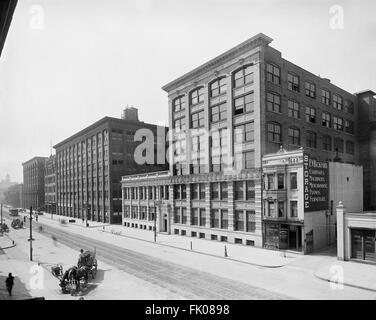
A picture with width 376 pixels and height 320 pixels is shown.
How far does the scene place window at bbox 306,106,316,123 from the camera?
42.2 meters

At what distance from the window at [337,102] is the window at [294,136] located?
13343 millimetres

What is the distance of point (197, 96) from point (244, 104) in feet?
33.3

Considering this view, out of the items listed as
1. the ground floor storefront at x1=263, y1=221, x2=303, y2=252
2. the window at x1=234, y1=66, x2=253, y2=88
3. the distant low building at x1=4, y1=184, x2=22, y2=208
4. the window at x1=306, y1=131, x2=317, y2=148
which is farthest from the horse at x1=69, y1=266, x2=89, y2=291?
the distant low building at x1=4, y1=184, x2=22, y2=208

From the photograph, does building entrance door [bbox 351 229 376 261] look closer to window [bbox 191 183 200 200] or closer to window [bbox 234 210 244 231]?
window [bbox 234 210 244 231]

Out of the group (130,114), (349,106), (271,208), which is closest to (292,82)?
(271,208)

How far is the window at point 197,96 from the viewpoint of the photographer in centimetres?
4431

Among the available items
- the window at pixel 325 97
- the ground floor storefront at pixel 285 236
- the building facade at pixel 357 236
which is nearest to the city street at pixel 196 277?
the building facade at pixel 357 236

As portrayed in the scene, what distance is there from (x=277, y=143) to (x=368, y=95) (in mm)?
29115

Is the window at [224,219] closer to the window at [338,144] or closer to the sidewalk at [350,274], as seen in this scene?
the sidewalk at [350,274]

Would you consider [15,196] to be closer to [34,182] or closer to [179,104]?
[34,182]

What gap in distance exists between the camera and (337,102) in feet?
162

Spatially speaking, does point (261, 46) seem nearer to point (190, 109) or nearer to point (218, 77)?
point (218, 77)

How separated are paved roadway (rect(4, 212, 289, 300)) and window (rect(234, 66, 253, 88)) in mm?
24291

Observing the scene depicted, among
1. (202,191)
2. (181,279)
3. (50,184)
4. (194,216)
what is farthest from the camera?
(50,184)
